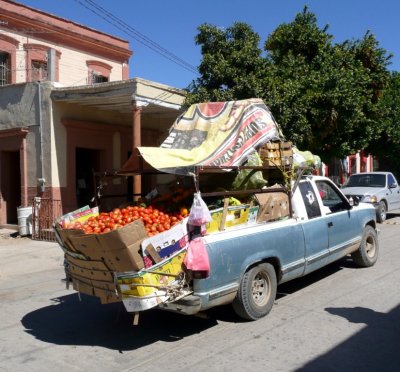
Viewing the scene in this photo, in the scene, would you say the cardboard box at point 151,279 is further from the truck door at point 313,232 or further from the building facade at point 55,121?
the building facade at point 55,121

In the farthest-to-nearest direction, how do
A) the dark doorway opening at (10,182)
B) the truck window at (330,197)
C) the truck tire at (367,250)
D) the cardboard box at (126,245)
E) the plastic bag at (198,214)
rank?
the dark doorway opening at (10,182) → the truck tire at (367,250) → the truck window at (330,197) → the plastic bag at (198,214) → the cardboard box at (126,245)

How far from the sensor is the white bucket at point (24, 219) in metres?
13.2

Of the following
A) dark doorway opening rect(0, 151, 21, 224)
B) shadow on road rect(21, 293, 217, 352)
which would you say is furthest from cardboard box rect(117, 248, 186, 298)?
dark doorway opening rect(0, 151, 21, 224)

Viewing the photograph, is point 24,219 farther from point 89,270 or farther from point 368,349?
point 368,349

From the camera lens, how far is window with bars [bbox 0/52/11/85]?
1720 cm

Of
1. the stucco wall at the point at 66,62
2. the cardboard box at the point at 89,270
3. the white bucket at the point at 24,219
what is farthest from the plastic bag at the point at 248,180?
the stucco wall at the point at 66,62

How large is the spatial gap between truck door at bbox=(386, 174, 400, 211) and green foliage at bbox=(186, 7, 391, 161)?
2117mm

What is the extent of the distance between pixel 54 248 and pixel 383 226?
31.2 ft

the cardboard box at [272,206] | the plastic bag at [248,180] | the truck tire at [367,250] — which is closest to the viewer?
the cardboard box at [272,206]

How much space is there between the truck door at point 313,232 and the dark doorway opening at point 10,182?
1057cm

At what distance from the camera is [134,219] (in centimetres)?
514

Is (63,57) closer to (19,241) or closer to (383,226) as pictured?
(19,241)

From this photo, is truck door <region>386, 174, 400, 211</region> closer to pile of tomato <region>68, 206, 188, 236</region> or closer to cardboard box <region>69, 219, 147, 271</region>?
pile of tomato <region>68, 206, 188, 236</region>

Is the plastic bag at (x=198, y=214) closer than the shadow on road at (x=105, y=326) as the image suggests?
Yes
